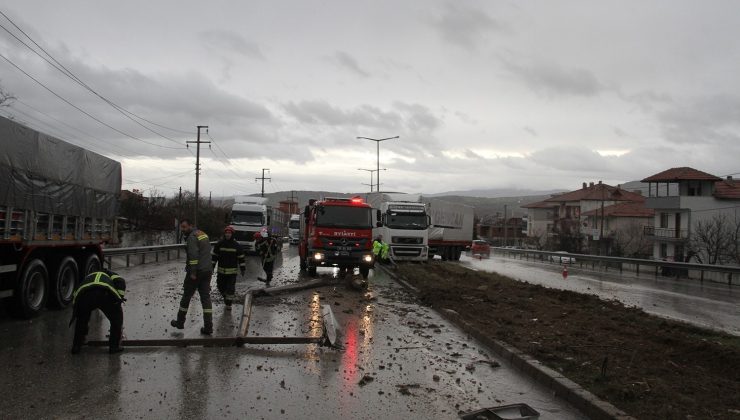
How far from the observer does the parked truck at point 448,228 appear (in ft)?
114

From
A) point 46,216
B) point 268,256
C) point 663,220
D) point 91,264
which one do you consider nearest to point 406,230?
point 268,256

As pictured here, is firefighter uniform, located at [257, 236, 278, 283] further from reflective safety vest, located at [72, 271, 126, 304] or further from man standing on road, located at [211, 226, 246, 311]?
reflective safety vest, located at [72, 271, 126, 304]

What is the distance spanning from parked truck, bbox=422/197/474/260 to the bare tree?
19383 mm

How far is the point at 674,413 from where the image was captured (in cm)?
534

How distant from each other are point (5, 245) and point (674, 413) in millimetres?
9809

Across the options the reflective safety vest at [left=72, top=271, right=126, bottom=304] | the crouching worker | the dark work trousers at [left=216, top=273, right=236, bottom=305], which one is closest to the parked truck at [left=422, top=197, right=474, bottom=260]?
the dark work trousers at [left=216, top=273, right=236, bottom=305]

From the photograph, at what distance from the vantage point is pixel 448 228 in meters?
36.1

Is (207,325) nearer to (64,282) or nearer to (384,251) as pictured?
(64,282)

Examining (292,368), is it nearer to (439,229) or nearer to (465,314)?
(465,314)

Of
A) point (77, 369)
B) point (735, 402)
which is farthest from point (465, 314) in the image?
point (77, 369)

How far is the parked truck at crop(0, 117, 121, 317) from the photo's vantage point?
31.4 ft

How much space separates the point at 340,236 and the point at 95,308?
12.4 metres

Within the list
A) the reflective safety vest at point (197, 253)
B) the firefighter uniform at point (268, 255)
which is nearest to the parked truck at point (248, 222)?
the firefighter uniform at point (268, 255)

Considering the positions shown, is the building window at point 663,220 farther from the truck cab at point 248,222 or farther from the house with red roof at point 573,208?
the truck cab at point 248,222
